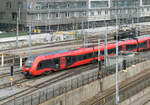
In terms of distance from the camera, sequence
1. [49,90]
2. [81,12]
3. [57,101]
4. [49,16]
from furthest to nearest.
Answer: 1. [81,12]
2. [49,16]
3. [49,90]
4. [57,101]

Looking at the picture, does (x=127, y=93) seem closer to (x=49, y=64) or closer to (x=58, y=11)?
(x=49, y=64)

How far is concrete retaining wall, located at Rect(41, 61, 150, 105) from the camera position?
23.2m

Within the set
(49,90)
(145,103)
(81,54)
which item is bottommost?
(145,103)

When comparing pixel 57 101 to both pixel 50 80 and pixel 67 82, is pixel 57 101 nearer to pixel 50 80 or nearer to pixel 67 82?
pixel 67 82

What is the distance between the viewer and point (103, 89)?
2884 centimetres

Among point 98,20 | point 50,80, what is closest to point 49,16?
point 98,20

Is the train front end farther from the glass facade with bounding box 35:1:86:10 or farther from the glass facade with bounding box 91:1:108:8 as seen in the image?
the glass facade with bounding box 91:1:108:8

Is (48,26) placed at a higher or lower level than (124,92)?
higher

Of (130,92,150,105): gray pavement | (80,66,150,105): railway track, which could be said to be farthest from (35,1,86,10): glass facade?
(130,92,150,105): gray pavement

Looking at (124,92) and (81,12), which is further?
(81,12)

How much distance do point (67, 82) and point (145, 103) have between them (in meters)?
7.24

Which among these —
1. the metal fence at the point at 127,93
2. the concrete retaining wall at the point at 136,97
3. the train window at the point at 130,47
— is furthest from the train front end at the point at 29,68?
the train window at the point at 130,47

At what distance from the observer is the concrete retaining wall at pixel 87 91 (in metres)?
23.2

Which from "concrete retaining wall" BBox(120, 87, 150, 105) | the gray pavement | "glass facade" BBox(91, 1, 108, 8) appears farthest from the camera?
"glass facade" BBox(91, 1, 108, 8)
